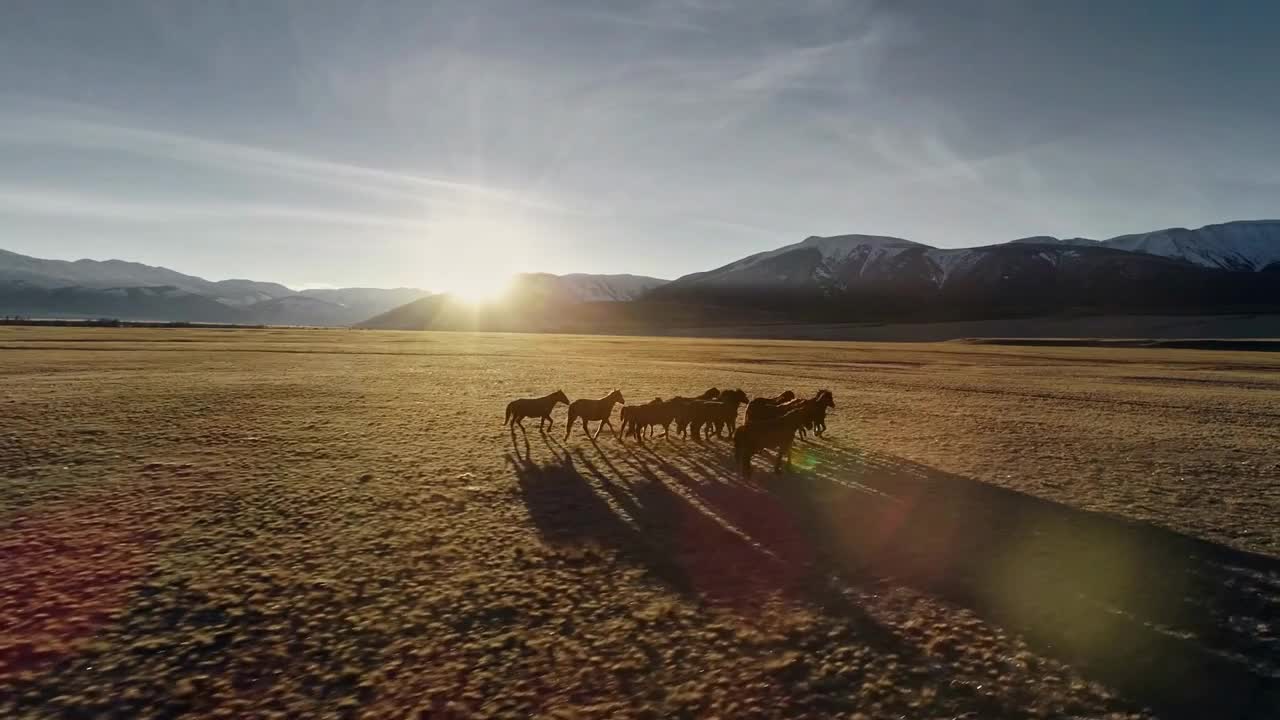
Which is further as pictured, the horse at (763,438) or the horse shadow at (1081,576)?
the horse at (763,438)

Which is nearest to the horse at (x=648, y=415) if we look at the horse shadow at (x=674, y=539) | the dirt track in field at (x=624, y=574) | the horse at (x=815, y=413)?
the dirt track in field at (x=624, y=574)

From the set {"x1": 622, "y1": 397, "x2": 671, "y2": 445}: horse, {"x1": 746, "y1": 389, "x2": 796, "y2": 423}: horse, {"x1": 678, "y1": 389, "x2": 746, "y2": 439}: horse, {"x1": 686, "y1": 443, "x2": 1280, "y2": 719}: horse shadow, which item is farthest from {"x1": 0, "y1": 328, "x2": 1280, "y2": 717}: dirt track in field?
{"x1": 746, "y1": 389, "x2": 796, "y2": 423}: horse

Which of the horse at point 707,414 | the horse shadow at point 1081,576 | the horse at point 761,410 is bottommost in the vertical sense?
the horse shadow at point 1081,576

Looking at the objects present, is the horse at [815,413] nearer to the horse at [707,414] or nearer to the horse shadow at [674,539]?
the horse at [707,414]

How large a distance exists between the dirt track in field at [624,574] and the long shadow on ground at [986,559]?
0.05 meters

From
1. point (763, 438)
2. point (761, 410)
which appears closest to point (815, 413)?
point (761, 410)

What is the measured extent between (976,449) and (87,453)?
22509mm

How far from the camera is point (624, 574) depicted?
8164mm

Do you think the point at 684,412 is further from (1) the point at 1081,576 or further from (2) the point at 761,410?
(1) the point at 1081,576

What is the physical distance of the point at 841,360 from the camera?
5097cm

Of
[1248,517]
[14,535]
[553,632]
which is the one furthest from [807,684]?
[14,535]

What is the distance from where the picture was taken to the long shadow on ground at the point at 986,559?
6.20 metres

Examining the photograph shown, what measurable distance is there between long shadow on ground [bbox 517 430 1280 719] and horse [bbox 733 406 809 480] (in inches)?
21.3

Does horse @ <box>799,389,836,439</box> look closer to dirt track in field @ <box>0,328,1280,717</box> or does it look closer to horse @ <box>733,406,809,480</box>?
dirt track in field @ <box>0,328,1280,717</box>
